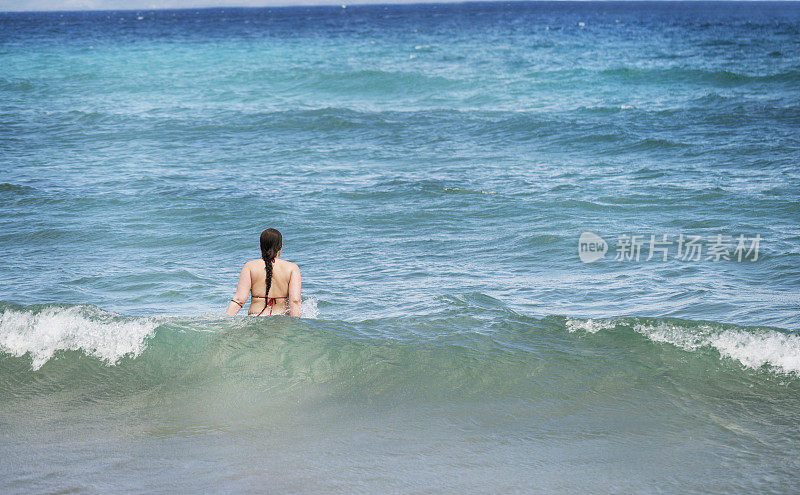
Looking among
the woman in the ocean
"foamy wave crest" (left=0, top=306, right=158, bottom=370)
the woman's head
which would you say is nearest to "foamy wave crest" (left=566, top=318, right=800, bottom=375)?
the woman in the ocean

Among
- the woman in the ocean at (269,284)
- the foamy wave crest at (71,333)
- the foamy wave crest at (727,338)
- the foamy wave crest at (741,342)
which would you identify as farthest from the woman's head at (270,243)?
the foamy wave crest at (741,342)

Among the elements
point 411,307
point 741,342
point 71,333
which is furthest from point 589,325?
point 71,333

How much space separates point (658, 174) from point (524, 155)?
10.5ft

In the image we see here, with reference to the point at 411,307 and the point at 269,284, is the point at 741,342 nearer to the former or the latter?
the point at 411,307

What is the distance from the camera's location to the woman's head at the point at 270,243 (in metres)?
5.98

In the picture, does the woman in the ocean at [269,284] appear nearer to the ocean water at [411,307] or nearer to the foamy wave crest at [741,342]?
the ocean water at [411,307]

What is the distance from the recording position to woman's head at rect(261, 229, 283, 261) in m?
5.98

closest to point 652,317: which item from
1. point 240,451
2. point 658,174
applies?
point 240,451

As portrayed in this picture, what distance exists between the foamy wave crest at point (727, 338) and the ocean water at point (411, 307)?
0.03 meters

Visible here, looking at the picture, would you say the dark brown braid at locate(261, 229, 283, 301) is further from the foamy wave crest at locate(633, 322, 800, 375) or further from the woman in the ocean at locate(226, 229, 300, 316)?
the foamy wave crest at locate(633, 322, 800, 375)

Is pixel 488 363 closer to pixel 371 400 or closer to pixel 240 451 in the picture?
pixel 371 400

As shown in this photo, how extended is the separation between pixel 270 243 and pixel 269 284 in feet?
1.58

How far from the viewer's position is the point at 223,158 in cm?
1578

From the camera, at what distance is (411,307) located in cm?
722
